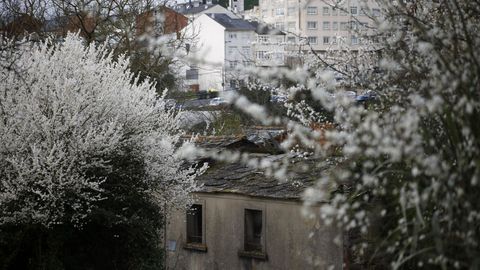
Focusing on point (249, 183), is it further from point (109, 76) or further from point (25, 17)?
point (25, 17)

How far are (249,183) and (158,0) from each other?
16014 mm

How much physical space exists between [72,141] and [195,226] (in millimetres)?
5366

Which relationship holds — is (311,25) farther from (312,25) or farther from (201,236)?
(201,236)

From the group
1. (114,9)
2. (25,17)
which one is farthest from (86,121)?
(114,9)

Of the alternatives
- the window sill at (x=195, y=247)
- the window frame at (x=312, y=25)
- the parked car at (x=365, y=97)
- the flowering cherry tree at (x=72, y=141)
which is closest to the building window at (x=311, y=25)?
the window frame at (x=312, y=25)

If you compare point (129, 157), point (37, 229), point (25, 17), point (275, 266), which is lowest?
point (275, 266)

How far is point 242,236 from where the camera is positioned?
1755 centimetres

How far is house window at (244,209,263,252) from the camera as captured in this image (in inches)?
681

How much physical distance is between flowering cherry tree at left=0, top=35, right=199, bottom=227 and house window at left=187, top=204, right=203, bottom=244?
1878 millimetres

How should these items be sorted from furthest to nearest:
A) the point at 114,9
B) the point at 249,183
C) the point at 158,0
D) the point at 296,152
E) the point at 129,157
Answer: the point at 158,0 → the point at 114,9 → the point at 249,183 → the point at 129,157 → the point at 296,152

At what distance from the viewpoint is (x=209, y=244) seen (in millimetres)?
18344

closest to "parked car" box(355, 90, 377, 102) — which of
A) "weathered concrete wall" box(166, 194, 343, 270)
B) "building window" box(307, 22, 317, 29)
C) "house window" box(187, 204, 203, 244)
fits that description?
"weathered concrete wall" box(166, 194, 343, 270)

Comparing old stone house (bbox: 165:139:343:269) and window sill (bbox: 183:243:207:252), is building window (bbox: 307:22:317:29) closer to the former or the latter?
old stone house (bbox: 165:139:343:269)

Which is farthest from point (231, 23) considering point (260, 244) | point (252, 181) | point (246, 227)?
point (260, 244)
